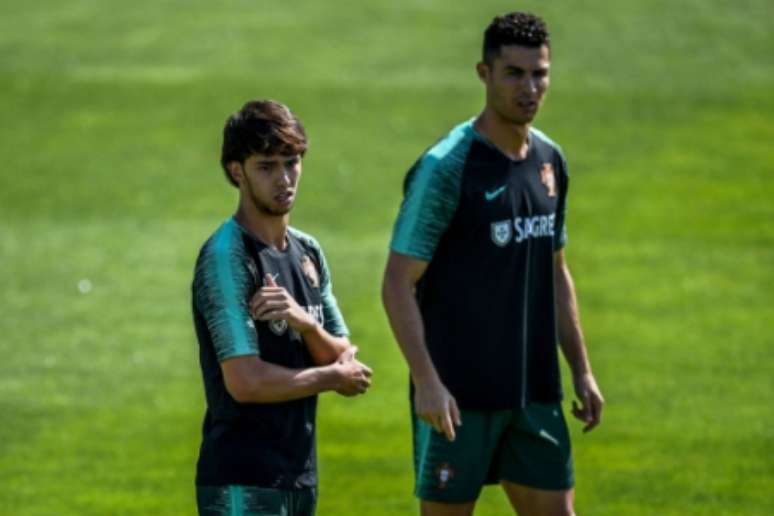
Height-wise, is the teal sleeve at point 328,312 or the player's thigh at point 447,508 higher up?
the teal sleeve at point 328,312

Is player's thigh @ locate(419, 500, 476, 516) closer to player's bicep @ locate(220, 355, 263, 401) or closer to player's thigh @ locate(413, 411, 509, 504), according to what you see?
player's thigh @ locate(413, 411, 509, 504)

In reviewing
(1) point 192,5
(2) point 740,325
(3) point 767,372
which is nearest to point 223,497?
(3) point 767,372

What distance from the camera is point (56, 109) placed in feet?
71.0

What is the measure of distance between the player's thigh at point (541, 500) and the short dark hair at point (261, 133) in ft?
6.92

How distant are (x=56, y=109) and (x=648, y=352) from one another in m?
10.0

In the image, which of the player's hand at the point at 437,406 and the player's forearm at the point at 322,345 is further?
the player's hand at the point at 437,406

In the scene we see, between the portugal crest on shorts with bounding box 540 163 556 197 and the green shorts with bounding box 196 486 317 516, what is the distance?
2.06 meters

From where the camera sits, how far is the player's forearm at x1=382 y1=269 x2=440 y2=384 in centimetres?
728

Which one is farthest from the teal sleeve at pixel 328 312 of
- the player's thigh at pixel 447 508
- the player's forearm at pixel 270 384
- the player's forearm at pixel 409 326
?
the player's thigh at pixel 447 508

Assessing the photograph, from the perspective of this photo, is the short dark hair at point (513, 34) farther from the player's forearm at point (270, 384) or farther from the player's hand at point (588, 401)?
the player's forearm at point (270, 384)

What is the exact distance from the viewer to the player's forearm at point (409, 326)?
728cm

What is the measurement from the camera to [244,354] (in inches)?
247

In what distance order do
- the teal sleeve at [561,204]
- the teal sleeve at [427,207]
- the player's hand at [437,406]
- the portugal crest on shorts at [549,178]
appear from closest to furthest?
the player's hand at [437,406], the teal sleeve at [427,207], the portugal crest on shorts at [549,178], the teal sleeve at [561,204]

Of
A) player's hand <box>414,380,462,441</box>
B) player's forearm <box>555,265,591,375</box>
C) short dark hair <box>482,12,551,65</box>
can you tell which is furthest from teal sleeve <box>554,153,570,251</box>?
player's hand <box>414,380,462,441</box>
